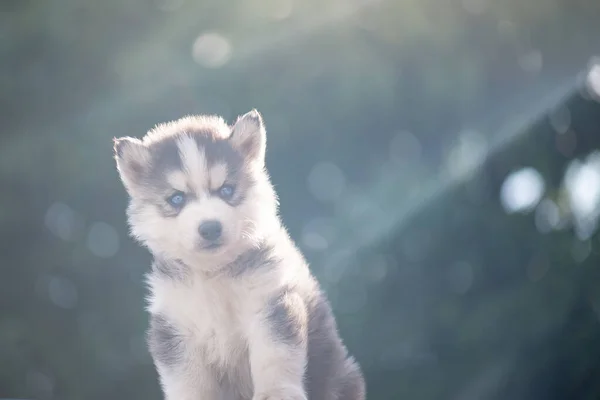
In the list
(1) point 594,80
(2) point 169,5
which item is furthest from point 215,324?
(1) point 594,80

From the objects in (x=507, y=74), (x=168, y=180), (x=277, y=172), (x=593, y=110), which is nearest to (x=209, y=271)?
(x=168, y=180)

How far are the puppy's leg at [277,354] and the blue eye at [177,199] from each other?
0.27m

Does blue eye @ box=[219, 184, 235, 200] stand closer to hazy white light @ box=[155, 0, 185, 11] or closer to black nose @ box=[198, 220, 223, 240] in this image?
black nose @ box=[198, 220, 223, 240]

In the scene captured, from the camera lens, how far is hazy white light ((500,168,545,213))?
1643 millimetres

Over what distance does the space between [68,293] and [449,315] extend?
1009 millimetres

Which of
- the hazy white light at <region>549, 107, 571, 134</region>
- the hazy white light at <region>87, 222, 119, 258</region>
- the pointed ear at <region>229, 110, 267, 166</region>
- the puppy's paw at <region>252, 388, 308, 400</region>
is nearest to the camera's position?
the puppy's paw at <region>252, 388, 308, 400</region>

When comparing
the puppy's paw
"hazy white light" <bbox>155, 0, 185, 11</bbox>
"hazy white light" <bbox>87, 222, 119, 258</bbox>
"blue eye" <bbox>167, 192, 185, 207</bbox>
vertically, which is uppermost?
"hazy white light" <bbox>155, 0, 185, 11</bbox>

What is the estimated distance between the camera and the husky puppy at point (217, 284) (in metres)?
1.19

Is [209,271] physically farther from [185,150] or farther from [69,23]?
[69,23]

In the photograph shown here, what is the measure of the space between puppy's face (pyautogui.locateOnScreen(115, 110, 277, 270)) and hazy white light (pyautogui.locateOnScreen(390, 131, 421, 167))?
17.0 inches

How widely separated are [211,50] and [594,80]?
1054 mm

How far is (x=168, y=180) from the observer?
1.23 m

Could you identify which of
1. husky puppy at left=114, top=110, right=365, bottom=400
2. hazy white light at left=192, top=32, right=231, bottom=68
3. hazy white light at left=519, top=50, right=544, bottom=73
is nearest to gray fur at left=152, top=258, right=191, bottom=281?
husky puppy at left=114, top=110, right=365, bottom=400

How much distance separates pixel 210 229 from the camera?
1188mm
